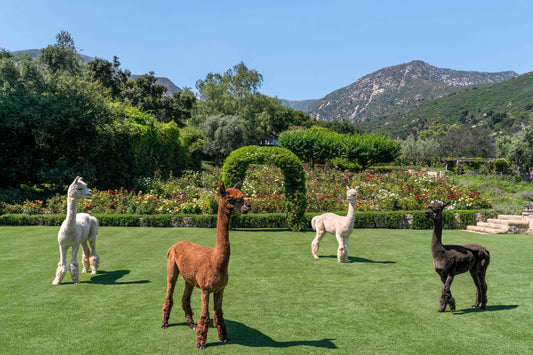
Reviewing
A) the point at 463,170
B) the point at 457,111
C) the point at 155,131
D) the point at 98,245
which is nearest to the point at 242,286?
the point at 98,245

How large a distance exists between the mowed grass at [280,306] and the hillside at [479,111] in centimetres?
8430

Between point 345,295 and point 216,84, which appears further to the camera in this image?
point 216,84

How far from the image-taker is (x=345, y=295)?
7148 millimetres

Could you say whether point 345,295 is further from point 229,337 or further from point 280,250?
point 280,250

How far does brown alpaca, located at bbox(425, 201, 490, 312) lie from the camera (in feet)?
20.0

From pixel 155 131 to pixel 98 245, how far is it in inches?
660

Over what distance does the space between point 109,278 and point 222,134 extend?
131 ft

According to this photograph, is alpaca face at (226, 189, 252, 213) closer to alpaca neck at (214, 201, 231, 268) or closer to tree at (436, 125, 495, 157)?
alpaca neck at (214, 201, 231, 268)

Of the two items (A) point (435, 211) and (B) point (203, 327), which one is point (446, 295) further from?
(B) point (203, 327)

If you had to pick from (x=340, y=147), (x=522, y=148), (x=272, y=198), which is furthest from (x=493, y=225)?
(x=340, y=147)

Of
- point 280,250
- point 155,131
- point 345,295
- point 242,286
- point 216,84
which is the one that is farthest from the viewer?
point 216,84

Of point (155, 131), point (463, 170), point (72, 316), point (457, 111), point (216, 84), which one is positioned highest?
point (457, 111)

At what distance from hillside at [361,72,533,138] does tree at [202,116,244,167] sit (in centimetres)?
6258

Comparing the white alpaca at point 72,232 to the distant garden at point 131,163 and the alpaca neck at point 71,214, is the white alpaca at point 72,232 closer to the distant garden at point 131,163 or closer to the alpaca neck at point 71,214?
the alpaca neck at point 71,214
